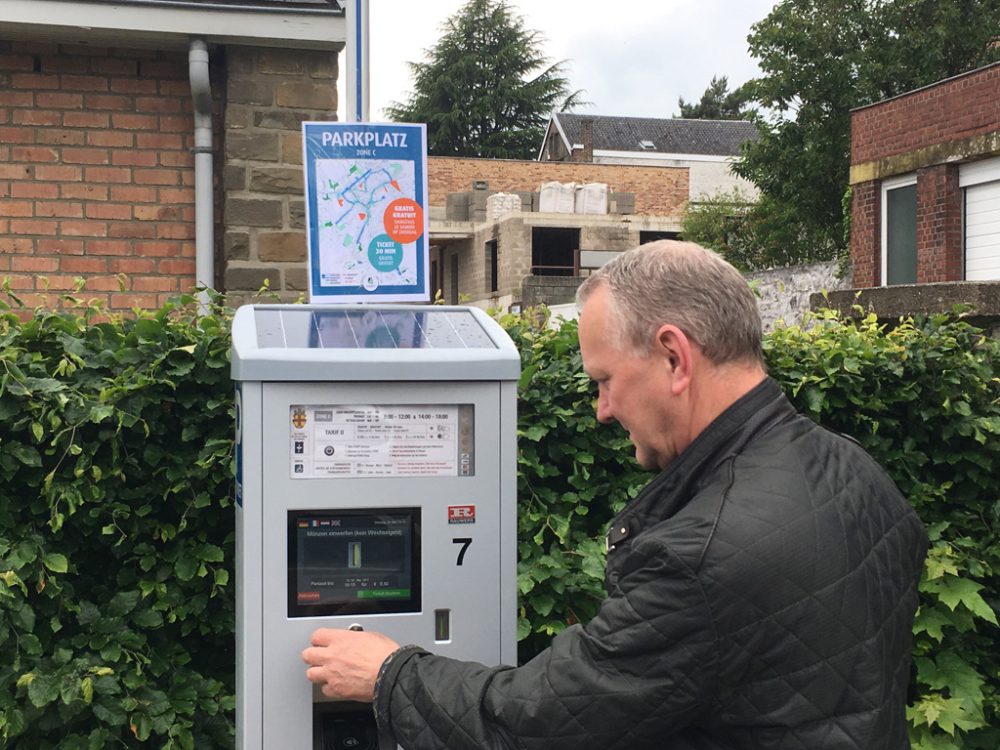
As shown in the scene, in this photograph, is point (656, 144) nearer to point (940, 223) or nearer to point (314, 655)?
point (940, 223)

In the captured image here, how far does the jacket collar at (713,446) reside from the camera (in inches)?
75.6

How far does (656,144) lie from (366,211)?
64567 millimetres

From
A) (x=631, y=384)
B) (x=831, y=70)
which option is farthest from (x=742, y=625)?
(x=831, y=70)

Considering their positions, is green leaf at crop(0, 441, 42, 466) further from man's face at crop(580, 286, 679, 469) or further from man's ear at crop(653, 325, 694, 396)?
man's ear at crop(653, 325, 694, 396)

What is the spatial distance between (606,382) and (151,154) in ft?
14.3

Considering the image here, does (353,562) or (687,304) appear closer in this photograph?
(687,304)

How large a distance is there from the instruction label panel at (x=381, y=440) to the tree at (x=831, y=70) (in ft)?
97.9

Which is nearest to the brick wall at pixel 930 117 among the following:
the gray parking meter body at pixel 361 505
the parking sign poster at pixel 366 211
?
the parking sign poster at pixel 366 211

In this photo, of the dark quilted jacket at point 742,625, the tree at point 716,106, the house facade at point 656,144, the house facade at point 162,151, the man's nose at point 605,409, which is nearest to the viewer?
the dark quilted jacket at point 742,625

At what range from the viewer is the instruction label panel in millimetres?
2330

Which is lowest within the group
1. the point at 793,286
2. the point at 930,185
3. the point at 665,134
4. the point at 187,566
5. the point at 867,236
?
the point at 187,566

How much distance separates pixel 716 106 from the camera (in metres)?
80.2

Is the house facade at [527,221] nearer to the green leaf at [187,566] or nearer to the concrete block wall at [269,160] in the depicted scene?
the concrete block wall at [269,160]

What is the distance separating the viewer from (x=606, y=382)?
204 cm
